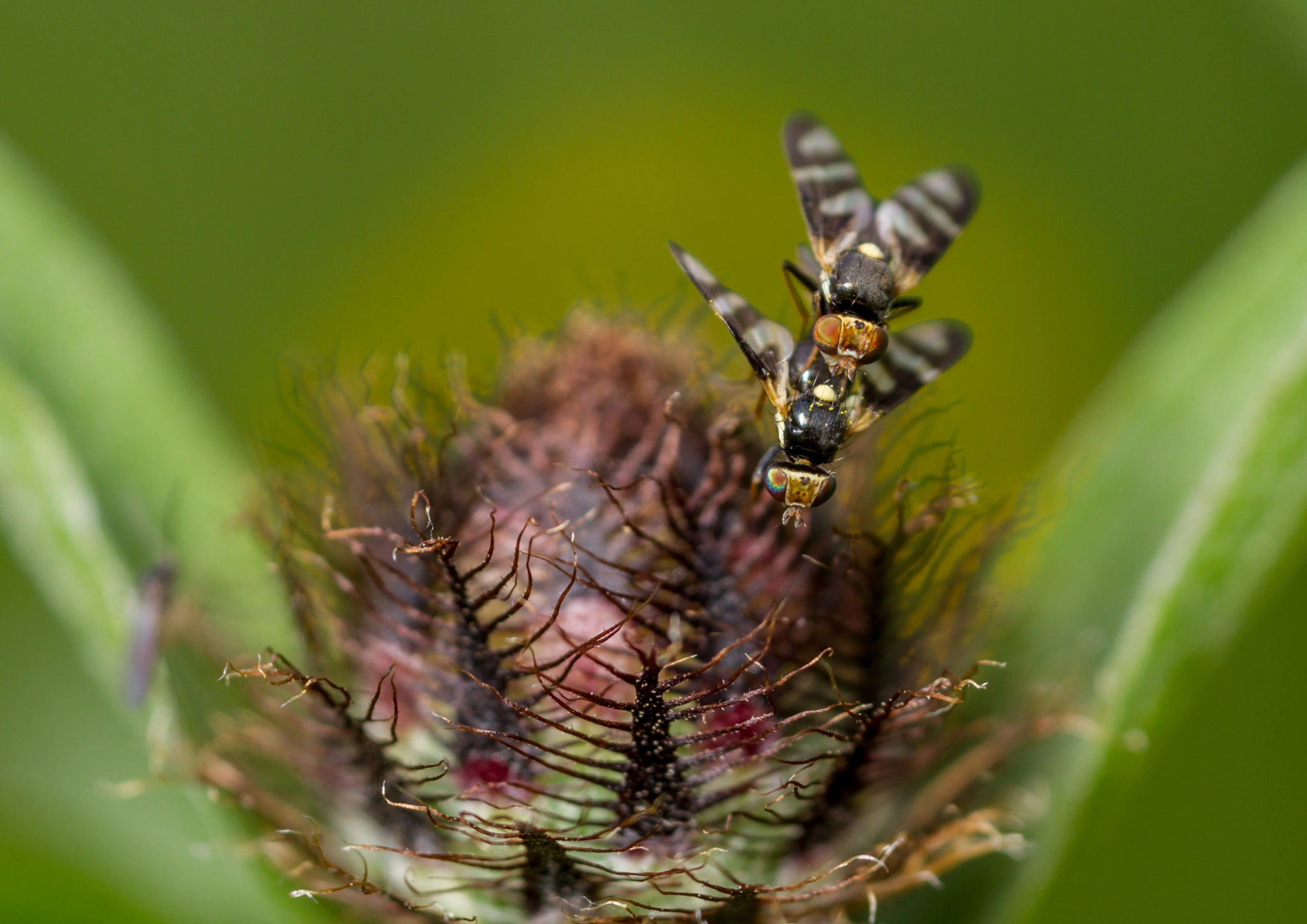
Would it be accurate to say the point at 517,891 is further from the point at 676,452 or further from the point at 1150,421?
the point at 1150,421

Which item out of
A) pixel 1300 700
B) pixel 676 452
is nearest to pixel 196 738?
pixel 676 452

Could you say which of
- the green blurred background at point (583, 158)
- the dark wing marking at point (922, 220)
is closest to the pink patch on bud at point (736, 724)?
the dark wing marking at point (922, 220)

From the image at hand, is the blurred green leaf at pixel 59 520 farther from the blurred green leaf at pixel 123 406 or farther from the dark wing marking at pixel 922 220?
the dark wing marking at pixel 922 220

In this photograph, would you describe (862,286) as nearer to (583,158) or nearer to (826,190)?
(826,190)

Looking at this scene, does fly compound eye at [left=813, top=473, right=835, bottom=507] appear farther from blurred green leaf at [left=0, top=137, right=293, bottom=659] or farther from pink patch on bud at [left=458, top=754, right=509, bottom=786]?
blurred green leaf at [left=0, top=137, right=293, bottom=659]

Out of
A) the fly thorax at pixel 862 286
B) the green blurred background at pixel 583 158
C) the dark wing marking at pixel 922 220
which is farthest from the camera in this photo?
the green blurred background at pixel 583 158

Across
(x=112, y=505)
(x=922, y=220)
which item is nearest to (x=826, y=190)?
(x=922, y=220)

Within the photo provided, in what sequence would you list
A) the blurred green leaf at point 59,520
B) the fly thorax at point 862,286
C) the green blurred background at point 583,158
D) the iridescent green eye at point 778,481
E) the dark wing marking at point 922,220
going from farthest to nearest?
1. the green blurred background at point 583,158
2. the blurred green leaf at point 59,520
3. the dark wing marking at point 922,220
4. the fly thorax at point 862,286
5. the iridescent green eye at point 778,481
